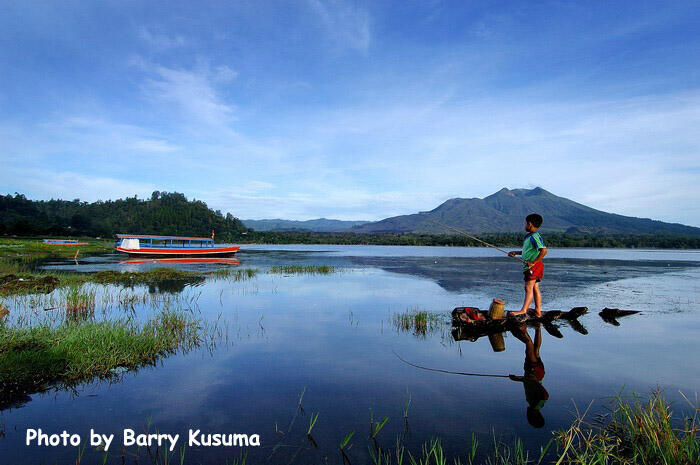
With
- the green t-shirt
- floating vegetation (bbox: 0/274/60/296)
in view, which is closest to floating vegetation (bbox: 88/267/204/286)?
floating vegetation (bbox: 0/274/60/296)

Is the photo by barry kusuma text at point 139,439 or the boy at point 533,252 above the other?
the boy at point 533,252

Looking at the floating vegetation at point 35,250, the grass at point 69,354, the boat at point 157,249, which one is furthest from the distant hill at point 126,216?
the grass at point 69,354

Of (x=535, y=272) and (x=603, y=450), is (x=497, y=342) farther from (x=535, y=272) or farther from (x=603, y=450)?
(x=603, y=450)

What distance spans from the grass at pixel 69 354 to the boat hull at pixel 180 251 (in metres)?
40.1

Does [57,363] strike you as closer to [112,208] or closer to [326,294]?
[326,294]

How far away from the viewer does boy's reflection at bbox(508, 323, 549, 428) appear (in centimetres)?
614

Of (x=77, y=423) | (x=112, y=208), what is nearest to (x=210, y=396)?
(x=77, y=423)

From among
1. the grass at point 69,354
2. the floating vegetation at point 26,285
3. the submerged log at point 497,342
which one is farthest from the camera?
the floating vegetation at point 26,285

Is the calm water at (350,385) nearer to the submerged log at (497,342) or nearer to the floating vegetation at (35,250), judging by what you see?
the submerged log at (497,342)

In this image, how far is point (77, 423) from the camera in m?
5.61

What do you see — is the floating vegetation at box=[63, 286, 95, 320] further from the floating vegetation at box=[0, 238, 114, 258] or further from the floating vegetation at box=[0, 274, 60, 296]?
the floating vegetation at box=[0, 238, 114, 258]

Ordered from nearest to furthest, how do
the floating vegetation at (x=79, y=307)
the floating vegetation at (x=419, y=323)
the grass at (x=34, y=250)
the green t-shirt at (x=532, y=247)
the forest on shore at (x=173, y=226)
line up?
the green t-shirt at (x=532, y=247) < the floating vegetation at (x=419, y=323) < the floating vegetation at (x=79, y=307) < the grass at (x=34, y=250) < the forest on shore at (x=173, y=226)

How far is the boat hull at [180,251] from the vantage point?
4528 cm

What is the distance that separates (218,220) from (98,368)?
148 metres
